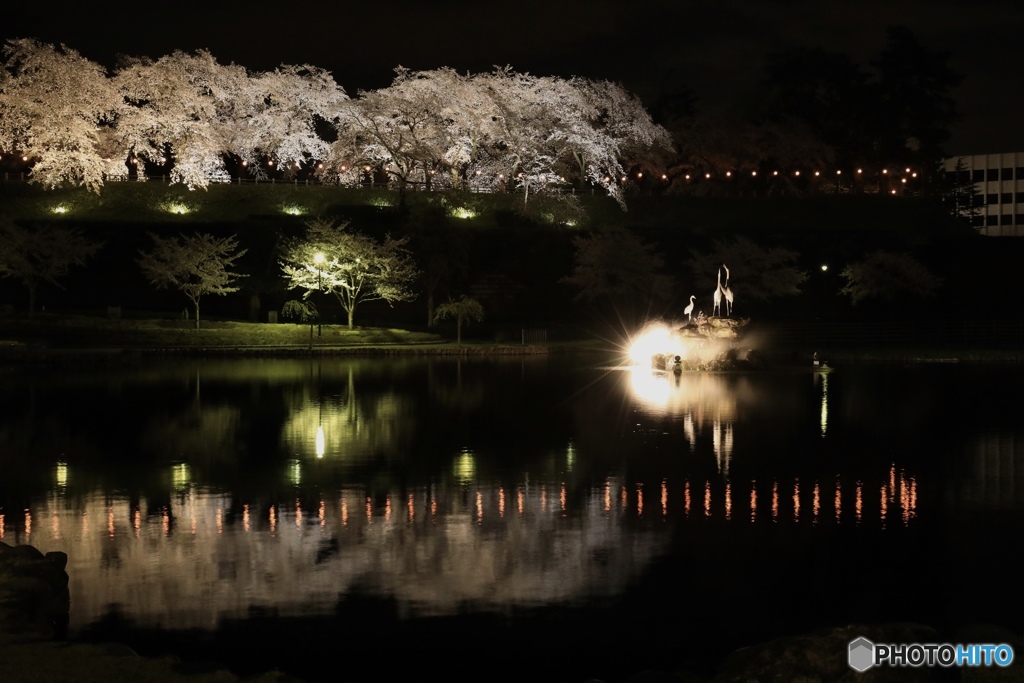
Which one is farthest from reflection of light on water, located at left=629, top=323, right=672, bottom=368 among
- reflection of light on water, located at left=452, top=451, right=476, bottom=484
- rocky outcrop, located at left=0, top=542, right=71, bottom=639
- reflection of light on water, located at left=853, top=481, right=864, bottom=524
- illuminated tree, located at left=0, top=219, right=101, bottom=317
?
rocky outcrop, located at left=0, top=542, right=71, bottom=639

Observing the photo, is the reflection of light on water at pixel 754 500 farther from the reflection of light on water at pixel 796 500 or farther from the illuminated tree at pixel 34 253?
the illuminated tree at pixel 34 253

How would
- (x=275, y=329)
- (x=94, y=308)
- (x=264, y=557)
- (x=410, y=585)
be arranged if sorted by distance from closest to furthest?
(x=410, y=585)
(x=264, y=557)
(x=275, y=329)
(x=94, y=308)

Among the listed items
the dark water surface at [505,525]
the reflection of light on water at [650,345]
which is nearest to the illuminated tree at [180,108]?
the reflection of light on water at [650,345]

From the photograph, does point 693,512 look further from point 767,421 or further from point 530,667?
point 767,421

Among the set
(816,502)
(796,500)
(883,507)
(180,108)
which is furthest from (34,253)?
(883,507)

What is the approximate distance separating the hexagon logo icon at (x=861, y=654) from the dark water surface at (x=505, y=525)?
1808 millimetres

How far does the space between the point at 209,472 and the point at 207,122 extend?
56.3 metres

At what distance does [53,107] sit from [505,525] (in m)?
55.9

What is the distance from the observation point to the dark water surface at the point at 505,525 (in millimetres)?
8797

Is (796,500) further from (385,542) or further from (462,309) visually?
(462,309)

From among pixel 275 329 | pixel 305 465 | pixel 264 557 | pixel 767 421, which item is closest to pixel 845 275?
pixel 275 329

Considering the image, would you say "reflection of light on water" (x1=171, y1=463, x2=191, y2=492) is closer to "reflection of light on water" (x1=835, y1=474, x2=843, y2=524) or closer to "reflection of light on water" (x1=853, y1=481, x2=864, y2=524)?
"reflection of light on water" (x1=835, y1=474, x2=843, y2=524)

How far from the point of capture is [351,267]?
48.7 m

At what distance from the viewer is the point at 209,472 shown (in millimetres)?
15484
